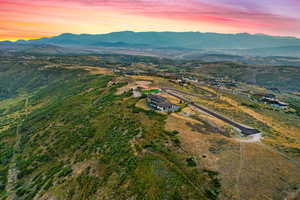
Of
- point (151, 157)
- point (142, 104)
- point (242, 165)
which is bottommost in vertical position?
point (242, 165)

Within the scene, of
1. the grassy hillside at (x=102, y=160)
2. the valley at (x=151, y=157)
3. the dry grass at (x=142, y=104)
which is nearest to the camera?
the valley at (x=151, y=157)

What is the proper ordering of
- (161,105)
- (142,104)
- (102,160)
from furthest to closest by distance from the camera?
(142,104) → (161,105) → (102,160)

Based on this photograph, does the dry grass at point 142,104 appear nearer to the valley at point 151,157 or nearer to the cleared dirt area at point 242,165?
the valley at point 151,157

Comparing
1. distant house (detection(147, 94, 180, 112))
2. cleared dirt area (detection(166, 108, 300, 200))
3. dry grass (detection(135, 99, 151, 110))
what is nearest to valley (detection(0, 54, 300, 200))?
cleared dirt area (detection(166, 108, 300, 200))

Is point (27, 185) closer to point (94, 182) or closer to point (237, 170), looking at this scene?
point (94, 182)

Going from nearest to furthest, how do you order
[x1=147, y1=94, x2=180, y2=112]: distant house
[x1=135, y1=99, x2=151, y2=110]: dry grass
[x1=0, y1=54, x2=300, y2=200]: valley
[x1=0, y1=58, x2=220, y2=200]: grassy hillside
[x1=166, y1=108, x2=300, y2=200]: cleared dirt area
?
1. [x1=166, y1=108, x2=300, y2=200]: cleared dirt area
2. [x1=0, y1=54, x2=300, y2=200]: valley
3. [x1=0, y1=58, x2=220, y2=200]: grassy hillside
4. [x1=147, y1=94, x2=180, y2=112]: distant house
5. [x1=135, y1=99, x2=151, y2=110]: dry grass

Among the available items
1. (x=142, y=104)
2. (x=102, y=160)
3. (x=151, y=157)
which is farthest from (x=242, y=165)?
(x=142, y=104)

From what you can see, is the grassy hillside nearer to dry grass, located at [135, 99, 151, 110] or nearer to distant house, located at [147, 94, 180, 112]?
dry grass, located at [135, 99, 151, 110]

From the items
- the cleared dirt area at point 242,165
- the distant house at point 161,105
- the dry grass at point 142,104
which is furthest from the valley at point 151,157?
the distant house at point 161,105

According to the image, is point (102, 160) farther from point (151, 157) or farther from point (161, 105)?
point (161, 105)
